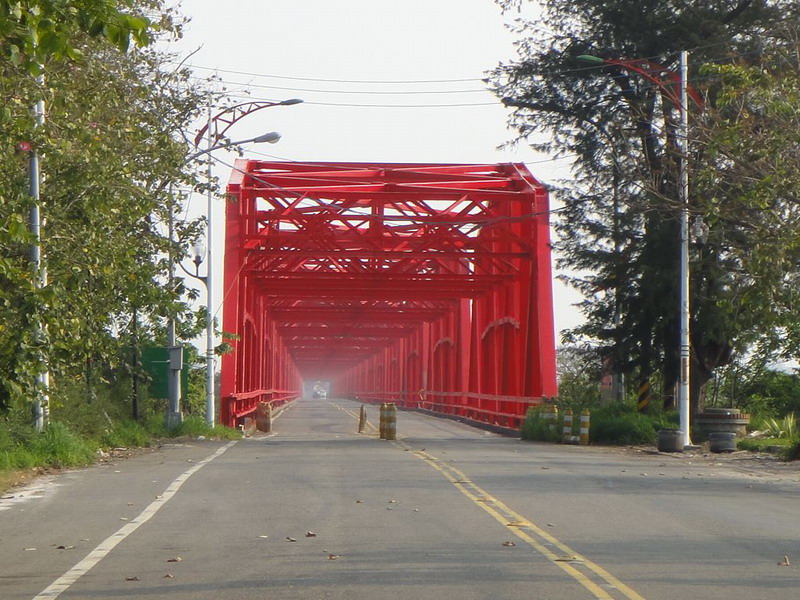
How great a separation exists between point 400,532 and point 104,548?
2612 mm

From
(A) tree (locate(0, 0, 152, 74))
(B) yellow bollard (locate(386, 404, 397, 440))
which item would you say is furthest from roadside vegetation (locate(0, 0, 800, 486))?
(B) yellow bollard (locate(386, 404, 397, 440))

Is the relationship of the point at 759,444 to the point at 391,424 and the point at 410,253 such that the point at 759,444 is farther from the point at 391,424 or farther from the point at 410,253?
the point at 410,253

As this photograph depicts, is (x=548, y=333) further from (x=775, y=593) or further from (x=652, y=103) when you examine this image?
(x=775, y=593)

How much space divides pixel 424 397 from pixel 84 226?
47045 mm

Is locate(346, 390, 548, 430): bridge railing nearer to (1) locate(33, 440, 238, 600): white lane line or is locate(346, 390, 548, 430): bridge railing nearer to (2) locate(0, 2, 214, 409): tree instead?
(2) locate(0, 2, 214, 409): tree

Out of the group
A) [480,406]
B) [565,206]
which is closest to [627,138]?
[565,206]

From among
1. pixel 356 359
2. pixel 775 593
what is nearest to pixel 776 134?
pixel 775 593

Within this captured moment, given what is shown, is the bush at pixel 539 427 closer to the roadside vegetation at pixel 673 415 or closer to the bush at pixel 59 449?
the roadside vegetation at pixel 673 415

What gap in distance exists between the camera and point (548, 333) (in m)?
35.0

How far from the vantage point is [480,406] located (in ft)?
149

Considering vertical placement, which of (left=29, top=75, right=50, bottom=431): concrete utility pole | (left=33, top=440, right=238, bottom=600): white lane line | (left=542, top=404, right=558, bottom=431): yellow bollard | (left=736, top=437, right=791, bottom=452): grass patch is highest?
(left=29, top=75, right=50, bottom=431): concrete utility pole

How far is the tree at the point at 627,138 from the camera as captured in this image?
29.9 metres

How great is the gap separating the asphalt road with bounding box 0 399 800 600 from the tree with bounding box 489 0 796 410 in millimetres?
9935

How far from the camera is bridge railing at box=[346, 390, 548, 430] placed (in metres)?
35.3
